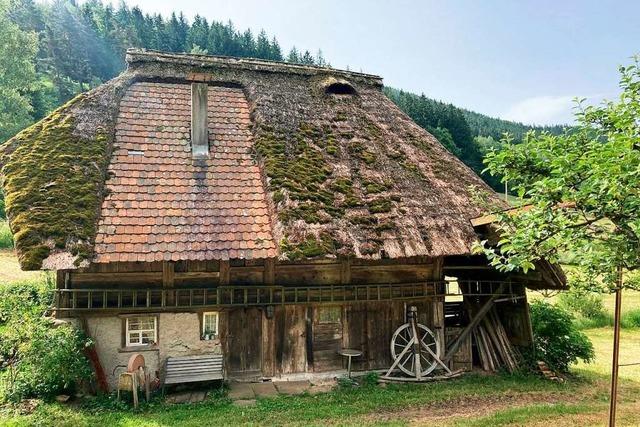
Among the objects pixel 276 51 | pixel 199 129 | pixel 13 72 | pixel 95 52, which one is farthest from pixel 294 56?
pixel 199 129

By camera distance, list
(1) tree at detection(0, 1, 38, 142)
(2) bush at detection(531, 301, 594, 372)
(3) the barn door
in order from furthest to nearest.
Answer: (1) tree at detection(0, 1, 38, 142), (2) bush at detection(531, 301, 594, 372), (3) the barn door

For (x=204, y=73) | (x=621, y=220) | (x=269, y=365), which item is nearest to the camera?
(x=621, y=220)

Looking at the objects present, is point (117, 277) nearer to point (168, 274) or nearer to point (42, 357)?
point (168, 274)

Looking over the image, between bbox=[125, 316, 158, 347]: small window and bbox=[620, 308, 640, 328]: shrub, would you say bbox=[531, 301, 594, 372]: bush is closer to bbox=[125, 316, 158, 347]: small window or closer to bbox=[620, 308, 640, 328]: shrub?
bbox=[125, 316, 158, 347]: small window

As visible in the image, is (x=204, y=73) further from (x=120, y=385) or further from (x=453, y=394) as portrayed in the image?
(x=453, y=394)

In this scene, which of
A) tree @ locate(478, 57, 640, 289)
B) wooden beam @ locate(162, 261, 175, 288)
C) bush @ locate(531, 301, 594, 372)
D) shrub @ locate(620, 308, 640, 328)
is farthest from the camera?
shrub @ locate(620, 308, 640, 328)

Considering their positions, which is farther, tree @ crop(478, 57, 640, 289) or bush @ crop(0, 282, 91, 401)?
bush @ crop(0, 282, 91, 401)

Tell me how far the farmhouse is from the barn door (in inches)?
1.1

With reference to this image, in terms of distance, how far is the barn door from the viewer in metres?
8.43

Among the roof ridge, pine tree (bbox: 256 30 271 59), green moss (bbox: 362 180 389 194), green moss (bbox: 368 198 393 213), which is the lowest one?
green moss (bbox: 368 198 393 213)

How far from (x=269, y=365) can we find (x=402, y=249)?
3.48 meters

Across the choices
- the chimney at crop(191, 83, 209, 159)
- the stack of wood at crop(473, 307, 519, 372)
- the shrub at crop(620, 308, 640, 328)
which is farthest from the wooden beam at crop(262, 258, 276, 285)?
the shrub at crop(620, 308, 640, 328)

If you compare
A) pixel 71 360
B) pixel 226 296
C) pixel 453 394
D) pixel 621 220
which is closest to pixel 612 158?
pixel 621 220

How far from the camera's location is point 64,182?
26.0 feet
